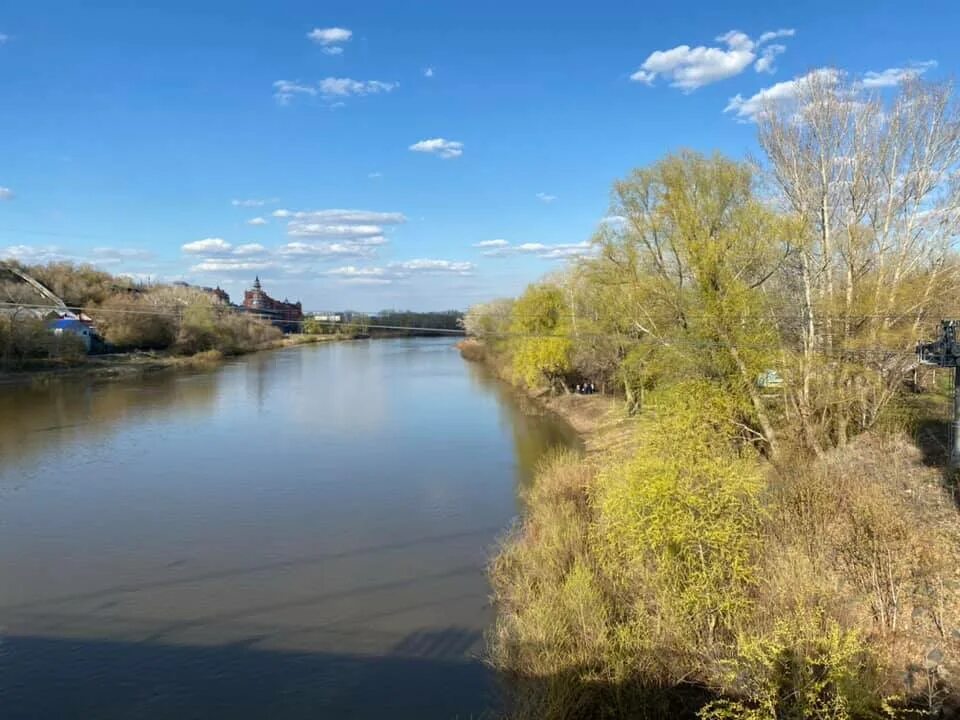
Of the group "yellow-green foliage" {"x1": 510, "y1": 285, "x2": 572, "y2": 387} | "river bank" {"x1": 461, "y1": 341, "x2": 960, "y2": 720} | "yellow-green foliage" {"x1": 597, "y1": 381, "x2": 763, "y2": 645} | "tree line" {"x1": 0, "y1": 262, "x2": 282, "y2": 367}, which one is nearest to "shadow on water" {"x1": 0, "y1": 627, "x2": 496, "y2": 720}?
"river bank" {"x1": 461, "y1": 341, "x2": 960, "y2": 720}

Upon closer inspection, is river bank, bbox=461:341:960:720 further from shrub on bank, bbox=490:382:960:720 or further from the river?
the river

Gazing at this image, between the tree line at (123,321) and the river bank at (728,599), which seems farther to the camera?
the tree line at (123,321)

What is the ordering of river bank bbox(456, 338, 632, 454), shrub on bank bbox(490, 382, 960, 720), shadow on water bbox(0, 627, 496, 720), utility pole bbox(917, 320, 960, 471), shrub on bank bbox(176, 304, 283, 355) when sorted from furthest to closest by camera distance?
1. shrub on bank bbox(176, 304, 283, 355)
2. river bank bbox(456, 338, 632, 454)
3. utility pole bbox(917, 320, 960, 471)
4. shadow on water bbox(0, 627, 496, 720)
5. shrub on bank bbox(490, 382, 960, 720)

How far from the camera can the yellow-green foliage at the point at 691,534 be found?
7.55 metres

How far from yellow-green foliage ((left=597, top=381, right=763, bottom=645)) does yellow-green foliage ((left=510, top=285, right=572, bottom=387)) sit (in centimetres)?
2062

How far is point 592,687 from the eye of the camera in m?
7.19

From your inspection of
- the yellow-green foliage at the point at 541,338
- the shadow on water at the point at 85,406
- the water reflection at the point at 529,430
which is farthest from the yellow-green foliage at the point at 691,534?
the yellow-green foliage at the point at 541,338

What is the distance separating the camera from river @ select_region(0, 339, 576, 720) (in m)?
8.20

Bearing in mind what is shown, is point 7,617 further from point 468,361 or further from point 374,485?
point 468,361

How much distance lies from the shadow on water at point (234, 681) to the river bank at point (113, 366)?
36799mm

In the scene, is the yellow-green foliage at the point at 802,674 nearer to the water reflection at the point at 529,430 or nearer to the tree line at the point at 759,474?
the tree line at the point at 759,474

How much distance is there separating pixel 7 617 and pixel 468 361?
5208 centimetres

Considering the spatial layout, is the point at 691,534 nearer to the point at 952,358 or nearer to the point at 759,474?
the point at 759,474

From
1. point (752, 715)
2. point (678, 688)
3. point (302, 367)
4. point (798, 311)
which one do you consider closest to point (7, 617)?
point (678, 688)
